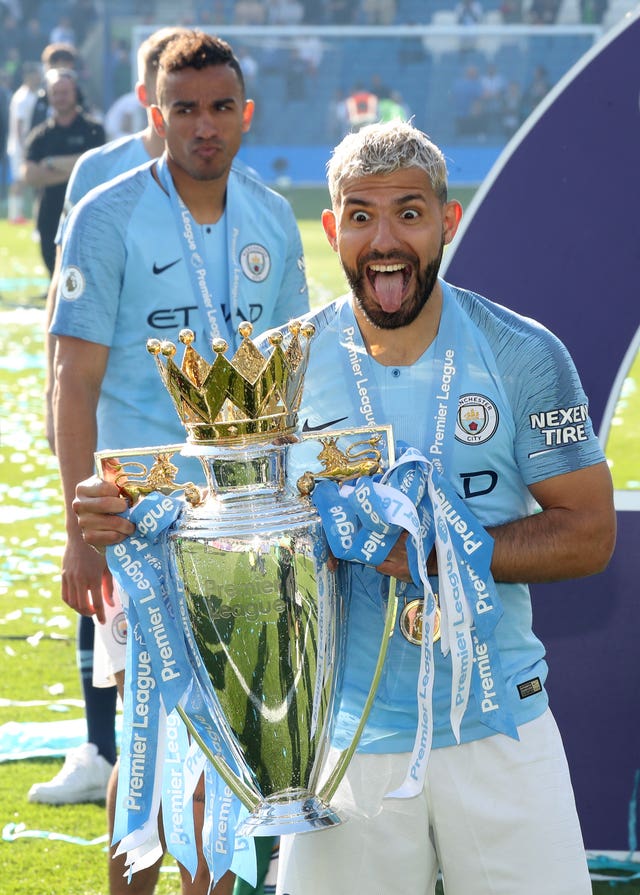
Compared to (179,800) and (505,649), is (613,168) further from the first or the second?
(179,800)

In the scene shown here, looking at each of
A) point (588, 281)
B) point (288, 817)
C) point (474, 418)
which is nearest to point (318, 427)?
point (474, 418)

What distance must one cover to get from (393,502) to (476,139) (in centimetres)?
2310

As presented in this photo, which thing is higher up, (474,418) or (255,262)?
(255,262)

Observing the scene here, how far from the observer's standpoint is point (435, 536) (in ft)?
7.23

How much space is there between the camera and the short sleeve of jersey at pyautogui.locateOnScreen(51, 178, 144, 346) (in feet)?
10.8

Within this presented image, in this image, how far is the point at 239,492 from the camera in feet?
7.07

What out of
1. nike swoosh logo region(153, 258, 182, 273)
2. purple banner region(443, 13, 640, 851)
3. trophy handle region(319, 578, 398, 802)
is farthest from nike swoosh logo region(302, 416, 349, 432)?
purple banner region(443, 13, 640, 851)

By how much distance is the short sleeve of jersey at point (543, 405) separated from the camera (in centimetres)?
232

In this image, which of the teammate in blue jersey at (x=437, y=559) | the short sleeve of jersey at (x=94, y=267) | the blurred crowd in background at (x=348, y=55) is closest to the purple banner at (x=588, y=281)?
the short sleeve of jersey at (x=94, y=267)

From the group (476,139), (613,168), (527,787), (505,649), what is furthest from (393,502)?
(476,139)

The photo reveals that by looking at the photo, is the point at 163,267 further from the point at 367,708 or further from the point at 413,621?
the point at 367,708

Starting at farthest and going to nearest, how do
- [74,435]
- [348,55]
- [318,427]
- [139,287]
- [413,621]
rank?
[348,55] < [139,287] < [74,435] < [318,427] < [413,621]

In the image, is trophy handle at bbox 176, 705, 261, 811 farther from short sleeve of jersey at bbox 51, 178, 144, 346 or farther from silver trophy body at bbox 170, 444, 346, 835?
short sleeve of jersey at bbox 51, 178, 144, 346

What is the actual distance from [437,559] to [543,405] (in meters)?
0.32
